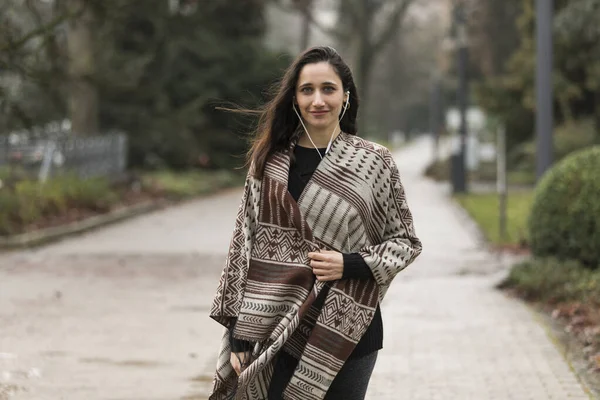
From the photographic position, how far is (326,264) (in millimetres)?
4129

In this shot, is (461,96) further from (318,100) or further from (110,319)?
(318,100)

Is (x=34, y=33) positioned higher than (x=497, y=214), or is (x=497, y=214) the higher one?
(x=34, y=33)

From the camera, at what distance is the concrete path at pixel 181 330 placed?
7.83 meters

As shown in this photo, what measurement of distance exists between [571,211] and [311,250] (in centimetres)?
793

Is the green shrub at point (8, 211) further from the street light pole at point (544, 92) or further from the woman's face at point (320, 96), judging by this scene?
the woman's face at point (320, 96)

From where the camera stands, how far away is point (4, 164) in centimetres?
2120

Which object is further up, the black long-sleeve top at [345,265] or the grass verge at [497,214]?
the black long-sleeve top at [345,265]

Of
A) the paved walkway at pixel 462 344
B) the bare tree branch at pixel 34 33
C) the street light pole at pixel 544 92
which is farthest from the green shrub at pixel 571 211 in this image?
the bare tree branch at pixel 34 33

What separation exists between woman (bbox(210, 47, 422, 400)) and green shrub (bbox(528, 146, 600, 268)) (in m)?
7.50

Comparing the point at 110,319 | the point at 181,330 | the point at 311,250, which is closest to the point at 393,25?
the point at 110,319

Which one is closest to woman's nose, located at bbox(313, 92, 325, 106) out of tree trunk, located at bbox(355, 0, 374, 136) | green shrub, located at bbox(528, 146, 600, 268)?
green shrub, located at bbox(528, 146, 600, 268)

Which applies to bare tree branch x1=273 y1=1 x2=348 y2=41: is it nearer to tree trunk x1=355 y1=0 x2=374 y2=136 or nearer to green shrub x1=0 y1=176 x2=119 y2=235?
tree trunk x1=355 y1=0 x2=374 y2=136

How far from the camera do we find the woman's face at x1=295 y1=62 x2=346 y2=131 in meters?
4.25

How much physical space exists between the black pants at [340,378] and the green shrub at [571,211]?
7.50 metres
